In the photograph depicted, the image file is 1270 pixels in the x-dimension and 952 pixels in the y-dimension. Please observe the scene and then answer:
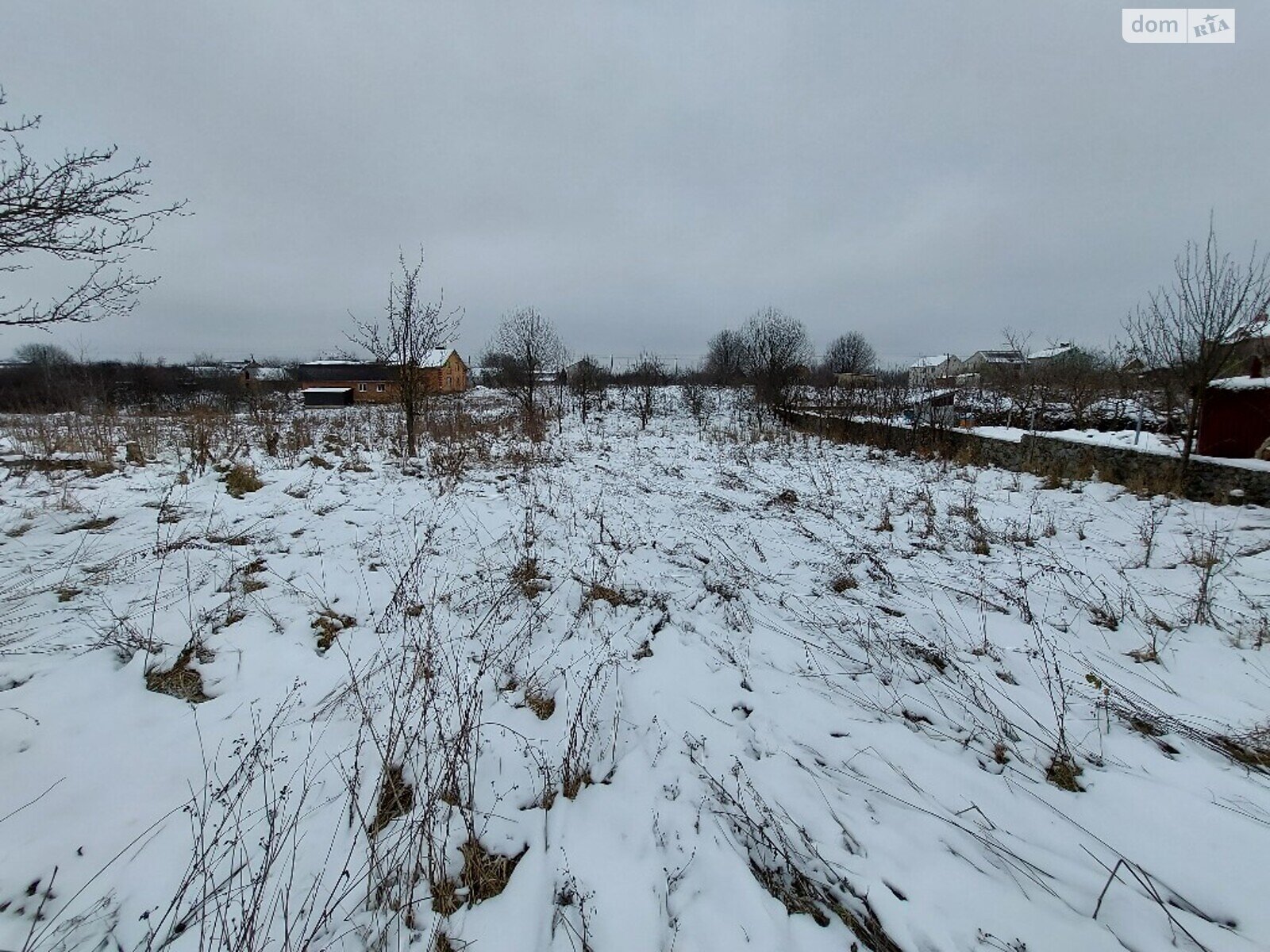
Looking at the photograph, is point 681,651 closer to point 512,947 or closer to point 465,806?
point 465,806

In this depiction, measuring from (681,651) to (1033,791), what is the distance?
1.72 metres

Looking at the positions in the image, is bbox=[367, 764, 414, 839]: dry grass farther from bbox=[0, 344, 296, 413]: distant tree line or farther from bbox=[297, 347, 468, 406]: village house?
bbox=[297, 347, 468, 406]: village house

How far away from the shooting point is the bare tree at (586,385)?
18.9 metres

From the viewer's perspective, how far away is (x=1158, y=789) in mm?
1899

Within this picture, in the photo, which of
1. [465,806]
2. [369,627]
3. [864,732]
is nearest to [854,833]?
[864,732]

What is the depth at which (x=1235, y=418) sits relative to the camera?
650 cm

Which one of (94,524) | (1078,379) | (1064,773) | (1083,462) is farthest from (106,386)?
(1078,379)

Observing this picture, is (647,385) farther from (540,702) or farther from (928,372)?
(540,702)

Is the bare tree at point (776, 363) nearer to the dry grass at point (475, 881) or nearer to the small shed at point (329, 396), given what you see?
the dry grass at point (475, 881)

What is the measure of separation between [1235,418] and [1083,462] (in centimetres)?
166

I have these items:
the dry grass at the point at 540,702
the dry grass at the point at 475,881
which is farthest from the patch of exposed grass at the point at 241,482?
the dry grass at the point at 475,881

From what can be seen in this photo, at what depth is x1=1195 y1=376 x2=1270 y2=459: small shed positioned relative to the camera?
20.5ft

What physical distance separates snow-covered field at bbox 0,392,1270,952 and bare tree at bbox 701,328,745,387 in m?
23.3

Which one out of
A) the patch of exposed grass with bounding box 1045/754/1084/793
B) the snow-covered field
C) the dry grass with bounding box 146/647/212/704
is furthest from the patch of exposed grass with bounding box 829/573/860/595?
the dry grass with bounding box 146/647/212/704
